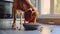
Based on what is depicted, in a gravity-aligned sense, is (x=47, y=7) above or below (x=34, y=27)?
above

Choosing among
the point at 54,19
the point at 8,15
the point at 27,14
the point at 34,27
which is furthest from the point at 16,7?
the point at 54,19

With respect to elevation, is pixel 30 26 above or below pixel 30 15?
below

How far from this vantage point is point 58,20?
107 inches

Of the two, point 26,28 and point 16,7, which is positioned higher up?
point 16,7

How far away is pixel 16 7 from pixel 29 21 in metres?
0.20

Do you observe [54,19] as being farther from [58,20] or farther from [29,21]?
[29,21]

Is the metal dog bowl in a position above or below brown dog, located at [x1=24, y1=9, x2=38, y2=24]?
below

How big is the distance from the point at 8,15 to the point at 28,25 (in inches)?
43.2

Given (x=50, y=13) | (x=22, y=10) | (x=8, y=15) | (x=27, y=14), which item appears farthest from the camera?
(x=50, y=13)

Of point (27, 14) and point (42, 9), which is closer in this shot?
point (27, 14)

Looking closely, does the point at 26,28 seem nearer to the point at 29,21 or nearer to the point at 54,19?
the point at 29,21

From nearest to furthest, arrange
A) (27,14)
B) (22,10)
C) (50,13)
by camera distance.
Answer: (27,14)
(22,10)
(50,13)

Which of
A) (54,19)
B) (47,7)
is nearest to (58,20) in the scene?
(54,19)

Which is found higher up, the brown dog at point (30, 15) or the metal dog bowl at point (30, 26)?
the brown dog at point (30, 15)
